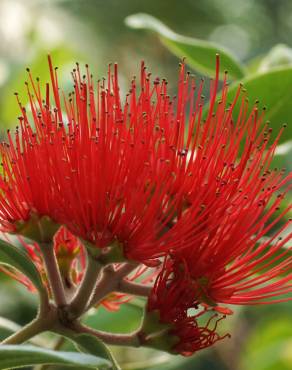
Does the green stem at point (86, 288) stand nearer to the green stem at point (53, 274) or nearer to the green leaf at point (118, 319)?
the green stem at point (53, 274)

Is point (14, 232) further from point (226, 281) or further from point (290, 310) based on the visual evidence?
point (290, 310)

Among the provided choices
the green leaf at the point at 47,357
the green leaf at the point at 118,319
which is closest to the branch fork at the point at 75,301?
the green leaf at the point at 47,357

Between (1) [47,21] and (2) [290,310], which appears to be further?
(1) [47,21]

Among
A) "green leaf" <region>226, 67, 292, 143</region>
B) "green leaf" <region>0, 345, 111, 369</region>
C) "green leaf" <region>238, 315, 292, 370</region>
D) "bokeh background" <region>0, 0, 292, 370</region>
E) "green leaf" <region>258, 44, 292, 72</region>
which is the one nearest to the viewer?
"green leaf" <region>0, 345, 111, 369</region>

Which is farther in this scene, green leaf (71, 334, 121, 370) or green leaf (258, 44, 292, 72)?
green leaf (258, 44, 292, 72)

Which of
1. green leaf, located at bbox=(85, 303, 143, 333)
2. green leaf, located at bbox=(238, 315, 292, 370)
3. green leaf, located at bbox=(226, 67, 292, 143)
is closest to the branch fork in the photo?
green leaf, located at bbox=(226, 67, 292, 143)

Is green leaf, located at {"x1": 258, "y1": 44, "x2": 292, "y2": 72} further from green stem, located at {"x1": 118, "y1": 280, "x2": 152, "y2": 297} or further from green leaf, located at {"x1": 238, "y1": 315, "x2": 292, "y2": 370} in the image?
green leaf, located at {"x1": 238, "y1": 315, "x2": 292, "y2": 370}

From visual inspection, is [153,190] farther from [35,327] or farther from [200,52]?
[200,52]

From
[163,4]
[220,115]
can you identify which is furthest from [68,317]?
[163,4]
